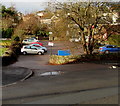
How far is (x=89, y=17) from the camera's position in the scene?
2047 cm

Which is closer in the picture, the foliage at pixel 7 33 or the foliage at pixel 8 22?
the foliage at pixel 8 22

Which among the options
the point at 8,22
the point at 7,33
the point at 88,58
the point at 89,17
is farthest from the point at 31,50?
the point at 7,33

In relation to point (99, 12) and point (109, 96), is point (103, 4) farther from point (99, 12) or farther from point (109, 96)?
point (109, 96)

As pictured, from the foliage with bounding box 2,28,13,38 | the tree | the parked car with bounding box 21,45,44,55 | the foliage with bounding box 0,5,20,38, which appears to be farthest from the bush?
the foliage with bounding box 2,28,13,38

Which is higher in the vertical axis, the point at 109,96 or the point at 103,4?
the point at 103,4

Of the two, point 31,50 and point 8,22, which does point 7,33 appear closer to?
point 8,22

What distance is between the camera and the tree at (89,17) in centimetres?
1944

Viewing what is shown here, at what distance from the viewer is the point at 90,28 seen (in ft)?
69.7

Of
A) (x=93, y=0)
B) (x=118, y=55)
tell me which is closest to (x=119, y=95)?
(x=93, y=0)

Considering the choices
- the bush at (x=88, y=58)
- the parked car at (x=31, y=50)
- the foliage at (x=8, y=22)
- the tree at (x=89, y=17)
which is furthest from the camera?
the foliage at (x=8, y=22)

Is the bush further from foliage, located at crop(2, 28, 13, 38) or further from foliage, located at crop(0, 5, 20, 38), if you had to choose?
foliage, located at crop(2, 28, 13, 38)

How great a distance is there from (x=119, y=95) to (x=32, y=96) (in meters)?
3.66

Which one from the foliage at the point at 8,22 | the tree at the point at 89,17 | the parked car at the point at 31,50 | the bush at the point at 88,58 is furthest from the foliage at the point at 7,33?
the tree at the point at 89,17

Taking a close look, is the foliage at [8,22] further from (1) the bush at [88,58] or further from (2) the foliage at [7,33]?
(1) the bush at [88,58]
